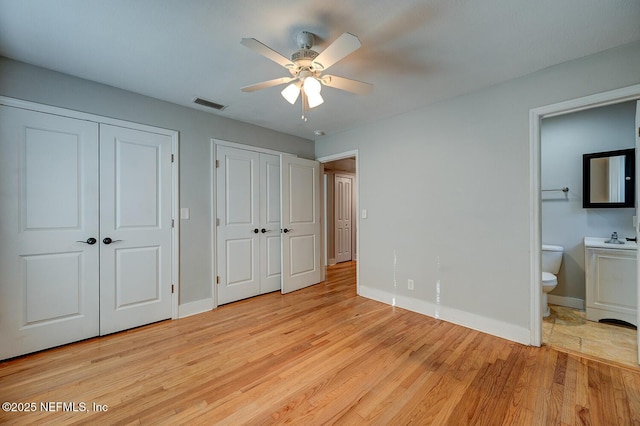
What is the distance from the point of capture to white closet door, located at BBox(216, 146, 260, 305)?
3296mm

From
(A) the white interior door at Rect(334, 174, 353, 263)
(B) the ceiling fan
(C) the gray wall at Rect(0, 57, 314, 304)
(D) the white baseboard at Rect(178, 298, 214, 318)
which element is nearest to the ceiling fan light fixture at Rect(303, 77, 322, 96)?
(B) the ceiling fan

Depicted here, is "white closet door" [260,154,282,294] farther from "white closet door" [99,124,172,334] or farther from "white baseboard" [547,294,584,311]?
"white baseboard" [547,294,584,311]

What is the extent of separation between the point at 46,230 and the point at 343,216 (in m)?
4.94

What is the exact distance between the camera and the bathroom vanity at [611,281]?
101 inches

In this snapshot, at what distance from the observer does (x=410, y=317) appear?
2.90 m

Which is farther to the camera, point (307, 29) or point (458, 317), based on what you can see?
point (458, 317)

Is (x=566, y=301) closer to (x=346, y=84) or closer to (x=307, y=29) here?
(x=346, y=84)

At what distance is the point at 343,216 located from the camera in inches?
245

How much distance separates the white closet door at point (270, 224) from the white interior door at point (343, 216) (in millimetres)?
2325

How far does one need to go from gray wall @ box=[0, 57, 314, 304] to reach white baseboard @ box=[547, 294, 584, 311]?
169 inches

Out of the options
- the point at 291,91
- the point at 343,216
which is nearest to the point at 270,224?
the point at 291,91

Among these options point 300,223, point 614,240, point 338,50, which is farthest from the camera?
point 300,223

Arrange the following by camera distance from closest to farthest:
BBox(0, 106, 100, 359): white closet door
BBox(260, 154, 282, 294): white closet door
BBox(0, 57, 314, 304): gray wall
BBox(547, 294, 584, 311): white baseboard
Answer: BBox(0, 106, 100, 359): white closet door → BBox(0, 57, 314, 304): gray wall → BBox(547, 294, 584, 311): white baseboard → BBox(260, 154, 282, 294): white closet door

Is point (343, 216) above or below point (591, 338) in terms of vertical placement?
above
